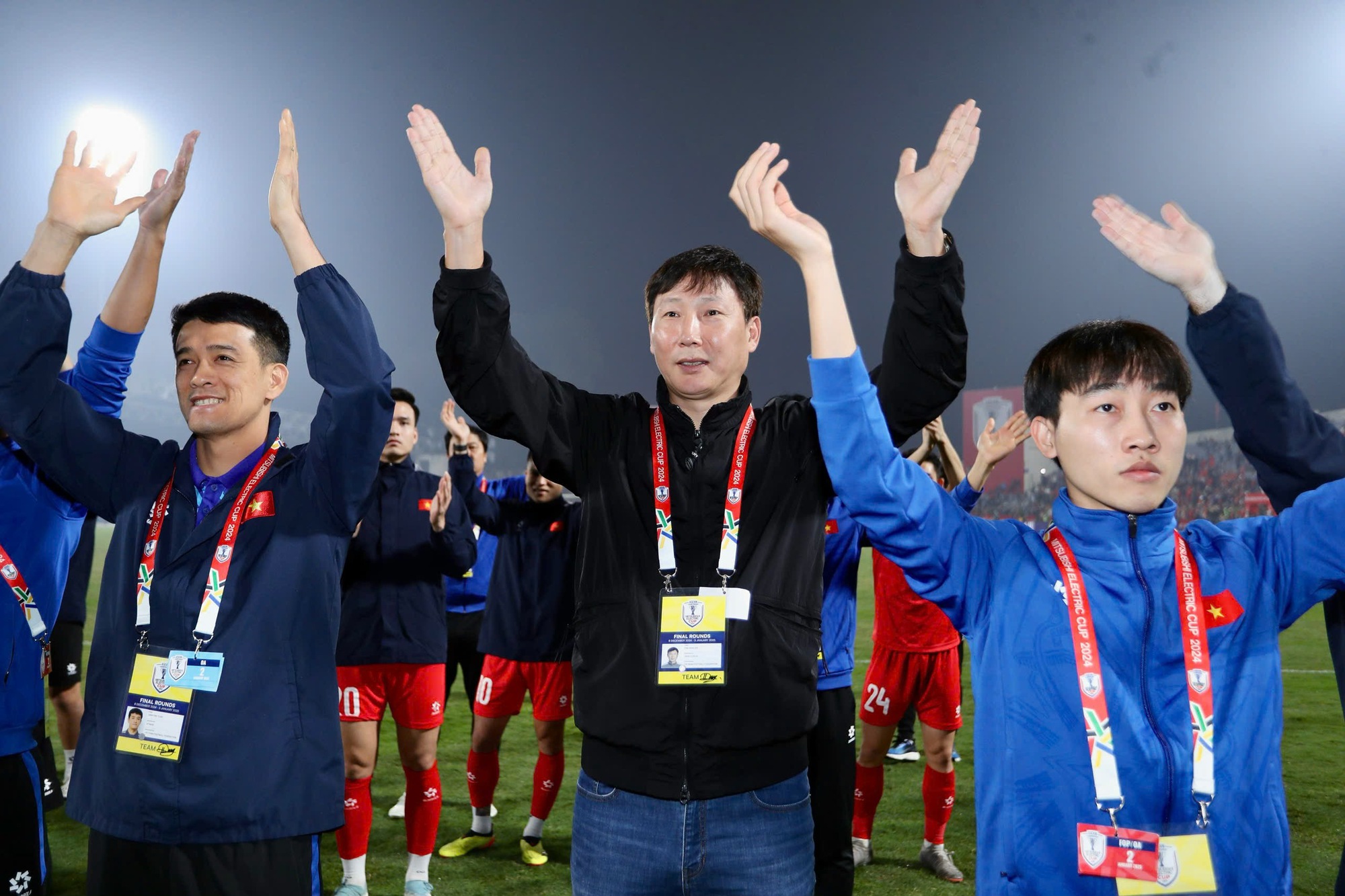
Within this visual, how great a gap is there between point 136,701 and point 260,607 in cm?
27

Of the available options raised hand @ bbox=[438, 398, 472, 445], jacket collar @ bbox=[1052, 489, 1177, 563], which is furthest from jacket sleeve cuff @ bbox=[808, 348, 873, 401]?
raised hand @ bbox=[438, 398, 472, 445]

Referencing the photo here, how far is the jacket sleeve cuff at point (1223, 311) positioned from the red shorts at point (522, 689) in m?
3.04

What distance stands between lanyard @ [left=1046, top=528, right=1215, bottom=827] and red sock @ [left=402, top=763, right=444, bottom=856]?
282 cm

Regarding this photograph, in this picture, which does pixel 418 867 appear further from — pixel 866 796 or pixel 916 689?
pixel 916 689

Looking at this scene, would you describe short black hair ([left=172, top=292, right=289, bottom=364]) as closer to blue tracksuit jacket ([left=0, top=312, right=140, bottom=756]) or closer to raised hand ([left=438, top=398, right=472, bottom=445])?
blue tracksuit jacket ([left=0, top=312, right=140, bottom=756])

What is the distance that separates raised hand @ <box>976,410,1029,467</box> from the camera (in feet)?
8.25

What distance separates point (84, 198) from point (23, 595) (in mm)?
968

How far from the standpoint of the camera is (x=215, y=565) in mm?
1736

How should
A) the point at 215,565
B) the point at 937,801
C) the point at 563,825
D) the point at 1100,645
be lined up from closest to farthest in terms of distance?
the point at 1100,645
the point at 215,565
the point at 937,801
the point at 563,825

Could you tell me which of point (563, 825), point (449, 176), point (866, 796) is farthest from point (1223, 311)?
point (563, 825)

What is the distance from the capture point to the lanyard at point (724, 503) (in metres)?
1.65

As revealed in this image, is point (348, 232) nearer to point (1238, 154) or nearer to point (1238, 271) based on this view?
point (1238, 154)

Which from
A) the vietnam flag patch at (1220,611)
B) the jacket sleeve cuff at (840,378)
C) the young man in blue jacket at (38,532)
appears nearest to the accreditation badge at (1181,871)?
the vietnam flag patch at (1220,611)

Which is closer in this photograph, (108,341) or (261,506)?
(261,506)
